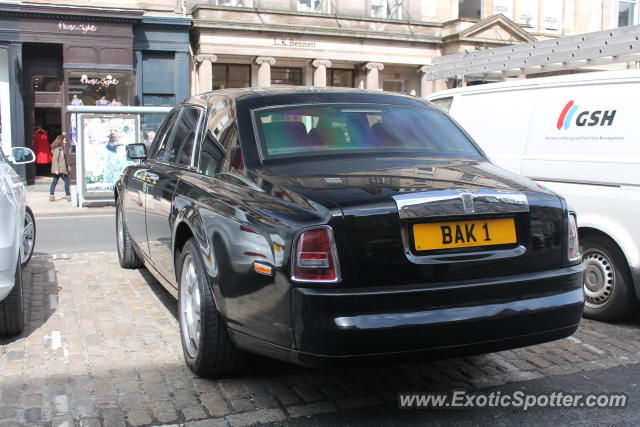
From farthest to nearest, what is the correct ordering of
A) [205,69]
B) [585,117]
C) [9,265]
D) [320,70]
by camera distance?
[320,70] → [205,69] → [585,117] → [9,265]

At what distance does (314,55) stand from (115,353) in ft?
71.8

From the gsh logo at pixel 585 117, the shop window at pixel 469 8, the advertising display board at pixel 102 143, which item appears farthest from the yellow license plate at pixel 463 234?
the shop window at pixel 469 8

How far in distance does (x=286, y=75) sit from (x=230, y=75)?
225 cm

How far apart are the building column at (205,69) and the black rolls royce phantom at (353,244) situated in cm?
1992

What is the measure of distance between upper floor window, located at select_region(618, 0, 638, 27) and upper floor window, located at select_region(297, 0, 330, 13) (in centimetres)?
1471

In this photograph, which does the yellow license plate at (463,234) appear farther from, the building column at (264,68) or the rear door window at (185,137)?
the building column at (264,68)

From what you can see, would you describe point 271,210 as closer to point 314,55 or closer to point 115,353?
point 115,353

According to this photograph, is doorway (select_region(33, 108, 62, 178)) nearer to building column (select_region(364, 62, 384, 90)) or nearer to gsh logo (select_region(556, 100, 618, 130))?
building column (select_region(364, 62, 384, 90))

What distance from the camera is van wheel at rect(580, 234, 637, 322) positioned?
17.2 ft

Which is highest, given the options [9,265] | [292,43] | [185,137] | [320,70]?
[292,43]

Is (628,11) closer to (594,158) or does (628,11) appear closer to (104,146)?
(104,146)

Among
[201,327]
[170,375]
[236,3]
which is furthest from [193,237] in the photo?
[236,3]

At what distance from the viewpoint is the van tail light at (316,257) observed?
298 centimetres

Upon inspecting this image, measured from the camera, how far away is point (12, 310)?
4.61 meters
